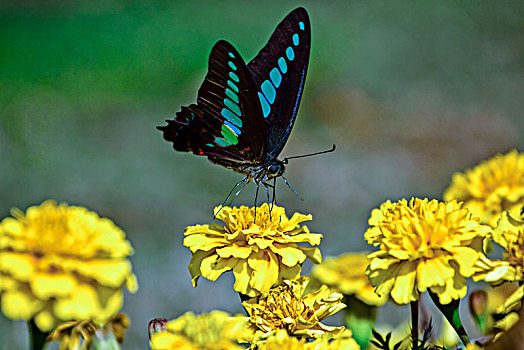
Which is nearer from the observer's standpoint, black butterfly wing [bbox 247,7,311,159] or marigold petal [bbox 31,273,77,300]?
marigold petal [bbox 31,273,77,300]

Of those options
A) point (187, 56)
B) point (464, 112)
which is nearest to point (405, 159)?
point (464, 112)

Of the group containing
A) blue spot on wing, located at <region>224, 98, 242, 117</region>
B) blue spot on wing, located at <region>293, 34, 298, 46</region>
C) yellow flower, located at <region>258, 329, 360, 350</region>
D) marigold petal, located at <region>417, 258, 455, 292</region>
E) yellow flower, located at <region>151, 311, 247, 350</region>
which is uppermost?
blue spot on wing, located at <region>293, 34, 298, 46</region>

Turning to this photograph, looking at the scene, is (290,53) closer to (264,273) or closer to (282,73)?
(282,73)

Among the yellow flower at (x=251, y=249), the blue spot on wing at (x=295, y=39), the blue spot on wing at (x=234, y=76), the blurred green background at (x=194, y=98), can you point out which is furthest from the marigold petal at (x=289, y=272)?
the blurred green background at (x=194, y=98)

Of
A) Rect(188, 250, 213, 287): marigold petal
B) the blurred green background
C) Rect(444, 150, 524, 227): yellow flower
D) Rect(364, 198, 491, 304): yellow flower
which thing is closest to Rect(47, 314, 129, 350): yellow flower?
Rect(188, 250, 213, 287): marigold petal

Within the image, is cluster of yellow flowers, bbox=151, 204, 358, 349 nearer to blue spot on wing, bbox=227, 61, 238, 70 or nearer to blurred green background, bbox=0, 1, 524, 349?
blue spot on wing, bbox=227, 61, 238, 70

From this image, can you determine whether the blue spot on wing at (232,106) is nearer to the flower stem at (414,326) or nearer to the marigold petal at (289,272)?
the marigold petal at (289,272)

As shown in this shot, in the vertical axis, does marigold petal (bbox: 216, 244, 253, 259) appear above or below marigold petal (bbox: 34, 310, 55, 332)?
above
